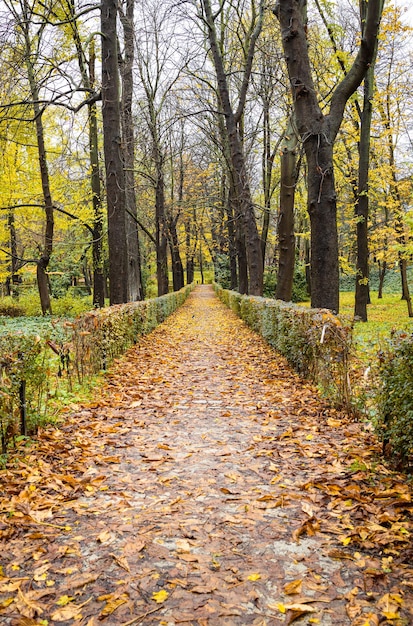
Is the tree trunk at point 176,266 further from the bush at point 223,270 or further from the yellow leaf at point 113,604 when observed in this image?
the yellow leaf at point 113,604

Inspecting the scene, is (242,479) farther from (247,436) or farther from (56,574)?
(56,574)

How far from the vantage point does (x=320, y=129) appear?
7.23m

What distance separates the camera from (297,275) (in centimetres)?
3056

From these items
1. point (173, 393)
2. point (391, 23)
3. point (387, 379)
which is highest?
point (391, 23)

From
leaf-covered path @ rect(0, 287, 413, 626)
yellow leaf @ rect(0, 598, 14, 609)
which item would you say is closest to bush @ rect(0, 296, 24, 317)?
leaf-covered path @ rect(0, 287, 413, 626)

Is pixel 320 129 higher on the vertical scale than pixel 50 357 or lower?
higher

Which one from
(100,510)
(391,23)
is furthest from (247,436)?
(391,23)

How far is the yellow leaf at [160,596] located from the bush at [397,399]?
1.98 meters

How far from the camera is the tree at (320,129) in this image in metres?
7.20

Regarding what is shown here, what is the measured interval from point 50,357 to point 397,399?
3640 millimetres

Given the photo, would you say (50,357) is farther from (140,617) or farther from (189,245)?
(189,245)

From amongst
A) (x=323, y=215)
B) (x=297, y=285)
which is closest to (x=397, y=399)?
(x=323, y=215)

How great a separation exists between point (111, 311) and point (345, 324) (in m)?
4.35

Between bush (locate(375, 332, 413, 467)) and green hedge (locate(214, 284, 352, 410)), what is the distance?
4.35 feet
